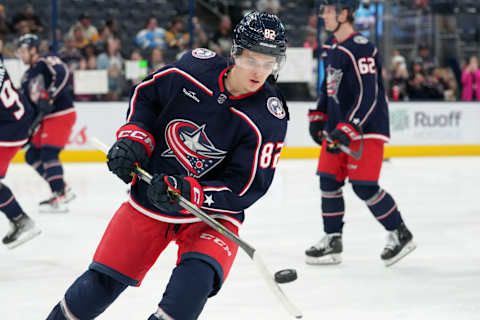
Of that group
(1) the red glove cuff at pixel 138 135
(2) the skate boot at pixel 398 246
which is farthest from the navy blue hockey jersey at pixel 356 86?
(1) the red glove cuff at pixel 138 135

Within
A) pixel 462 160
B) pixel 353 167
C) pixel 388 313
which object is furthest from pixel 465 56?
pixel 388 313

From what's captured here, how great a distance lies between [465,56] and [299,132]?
3009mm

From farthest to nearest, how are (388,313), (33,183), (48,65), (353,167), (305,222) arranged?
(33,183)
(48,65)
(305,222)
(353,167)
(388,313)

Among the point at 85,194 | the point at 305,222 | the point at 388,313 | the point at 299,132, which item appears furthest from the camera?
the point at 299,132

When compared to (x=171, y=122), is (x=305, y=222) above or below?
below

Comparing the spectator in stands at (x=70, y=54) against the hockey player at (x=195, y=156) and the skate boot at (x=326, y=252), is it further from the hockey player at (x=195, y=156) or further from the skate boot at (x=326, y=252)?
the hockey player at (x=195, y=156)

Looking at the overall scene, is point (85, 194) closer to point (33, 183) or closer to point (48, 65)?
point (33, 183)

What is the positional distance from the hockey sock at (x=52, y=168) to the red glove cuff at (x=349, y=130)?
2.34 metres

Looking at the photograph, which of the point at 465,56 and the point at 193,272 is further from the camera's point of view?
the point at 465,56

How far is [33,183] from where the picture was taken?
6.16m

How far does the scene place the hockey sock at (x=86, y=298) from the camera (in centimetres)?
170

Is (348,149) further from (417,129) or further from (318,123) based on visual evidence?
(417,129)

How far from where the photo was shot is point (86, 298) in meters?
1.70

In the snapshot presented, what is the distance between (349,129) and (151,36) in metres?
5.57
